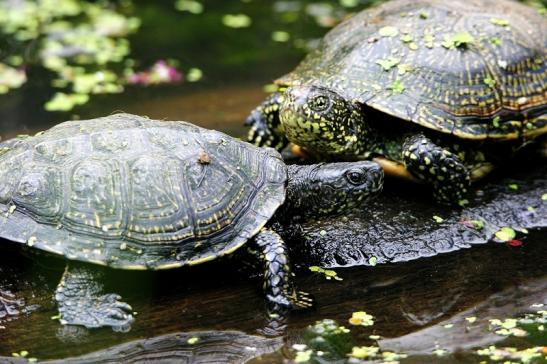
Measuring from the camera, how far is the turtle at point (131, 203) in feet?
15.7

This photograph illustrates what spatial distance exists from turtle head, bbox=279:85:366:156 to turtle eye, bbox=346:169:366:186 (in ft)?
2.39

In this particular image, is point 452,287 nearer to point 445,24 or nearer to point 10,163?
point 445,24

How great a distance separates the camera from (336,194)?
5520 millimetres

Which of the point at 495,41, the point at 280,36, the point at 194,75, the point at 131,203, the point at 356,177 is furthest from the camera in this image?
the point at 280,36

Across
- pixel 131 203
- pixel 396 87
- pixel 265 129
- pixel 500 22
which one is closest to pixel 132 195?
pixel 131 203

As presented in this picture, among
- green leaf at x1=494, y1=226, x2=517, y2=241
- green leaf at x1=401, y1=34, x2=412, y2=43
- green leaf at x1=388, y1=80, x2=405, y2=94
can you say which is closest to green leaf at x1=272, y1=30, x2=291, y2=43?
green leaf at x1=401, y1=34, x2=412, y2=43

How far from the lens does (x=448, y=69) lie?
21.2 feet

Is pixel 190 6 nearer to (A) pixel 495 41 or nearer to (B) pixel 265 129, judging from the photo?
(B) pixel 265 129

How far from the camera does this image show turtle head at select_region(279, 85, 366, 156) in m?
5.99

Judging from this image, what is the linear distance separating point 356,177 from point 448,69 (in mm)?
1644

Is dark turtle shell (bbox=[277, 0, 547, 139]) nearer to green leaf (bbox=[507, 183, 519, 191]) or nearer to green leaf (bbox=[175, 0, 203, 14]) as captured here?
green leaf (bbox=[507, 183, 519, 191])

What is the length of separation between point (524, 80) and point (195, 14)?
732cm

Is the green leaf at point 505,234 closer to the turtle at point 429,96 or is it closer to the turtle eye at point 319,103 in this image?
the turtle at point 429,96

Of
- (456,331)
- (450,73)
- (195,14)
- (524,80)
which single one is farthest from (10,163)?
(195,14)
